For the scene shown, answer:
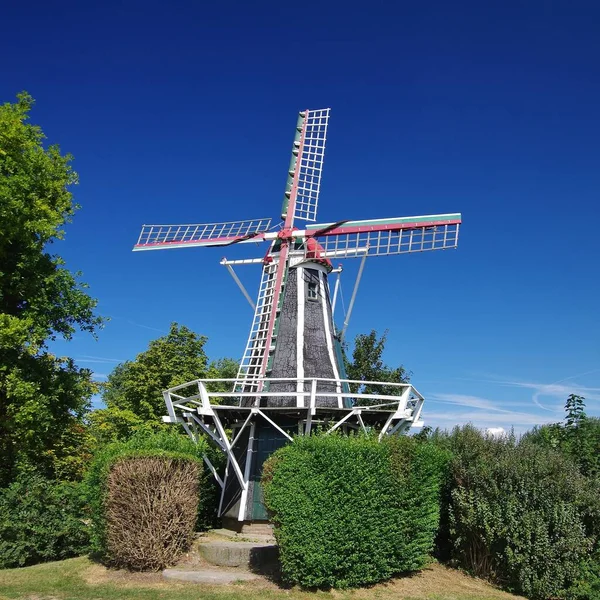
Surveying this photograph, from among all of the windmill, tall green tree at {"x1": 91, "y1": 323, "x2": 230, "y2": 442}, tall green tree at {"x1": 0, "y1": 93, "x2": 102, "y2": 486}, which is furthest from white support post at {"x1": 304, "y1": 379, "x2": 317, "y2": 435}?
tall green tree at {"x1": 91, "y1": 323, "x2": 230, "y2": 442}

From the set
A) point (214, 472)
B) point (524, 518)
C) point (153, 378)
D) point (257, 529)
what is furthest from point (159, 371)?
point (524, 518)

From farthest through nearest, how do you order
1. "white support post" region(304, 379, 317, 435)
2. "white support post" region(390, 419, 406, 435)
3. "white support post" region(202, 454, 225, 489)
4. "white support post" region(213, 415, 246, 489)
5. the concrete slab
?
"white support post" region(202, 454, 225, 489), "white support post" region(390, 419, 406, 435), "white support post" region(213, 415, 246, 489), "white support post" region(304, 379, 317, 435), the concrete slab

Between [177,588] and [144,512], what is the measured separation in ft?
5.91

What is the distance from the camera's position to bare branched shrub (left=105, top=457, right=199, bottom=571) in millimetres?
13344

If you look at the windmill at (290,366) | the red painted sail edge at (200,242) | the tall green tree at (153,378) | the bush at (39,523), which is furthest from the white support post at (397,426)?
the tall green tree at (153,378)

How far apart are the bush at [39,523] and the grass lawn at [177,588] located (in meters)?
1.41

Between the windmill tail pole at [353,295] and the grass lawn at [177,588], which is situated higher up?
the windmill tail pole at [353,295]

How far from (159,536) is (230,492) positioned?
5340mm

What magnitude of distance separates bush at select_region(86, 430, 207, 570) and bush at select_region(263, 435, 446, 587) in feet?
8.00

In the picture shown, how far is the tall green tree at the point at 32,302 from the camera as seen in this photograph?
706 inches

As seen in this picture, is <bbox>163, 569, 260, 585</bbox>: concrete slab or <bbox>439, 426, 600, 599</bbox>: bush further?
<bbox>163, 569, 260, 585</bbox>: concrete slab

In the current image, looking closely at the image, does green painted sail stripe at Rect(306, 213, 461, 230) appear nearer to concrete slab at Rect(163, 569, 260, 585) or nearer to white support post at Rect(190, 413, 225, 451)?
white support post at Rect(190, 413, 225, 451)

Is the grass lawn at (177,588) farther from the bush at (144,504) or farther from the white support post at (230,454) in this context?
the white support post at (230,454)

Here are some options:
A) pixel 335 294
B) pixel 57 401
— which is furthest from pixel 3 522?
pixel 335 294
